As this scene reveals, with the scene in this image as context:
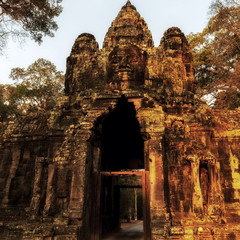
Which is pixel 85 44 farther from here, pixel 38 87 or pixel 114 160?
pixel 38 87

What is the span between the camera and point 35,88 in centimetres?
2731

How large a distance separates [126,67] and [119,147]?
510cm

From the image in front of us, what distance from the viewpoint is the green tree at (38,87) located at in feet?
87.6

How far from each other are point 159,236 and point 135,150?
732 centimetres

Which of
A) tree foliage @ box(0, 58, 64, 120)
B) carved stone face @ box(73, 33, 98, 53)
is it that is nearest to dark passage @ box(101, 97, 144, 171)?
carved stone face @ box(73, 33, 98, 53)

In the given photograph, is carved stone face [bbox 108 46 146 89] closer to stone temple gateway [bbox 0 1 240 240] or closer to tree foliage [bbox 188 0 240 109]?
stone temple gateway [bbox 0 1 240 240]

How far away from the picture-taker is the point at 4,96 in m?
29.0

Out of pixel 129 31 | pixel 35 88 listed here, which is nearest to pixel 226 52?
pixel 129 31

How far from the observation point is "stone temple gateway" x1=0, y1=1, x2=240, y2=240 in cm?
723

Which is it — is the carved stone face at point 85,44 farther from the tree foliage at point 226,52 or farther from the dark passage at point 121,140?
the tree foliage at point 226,52

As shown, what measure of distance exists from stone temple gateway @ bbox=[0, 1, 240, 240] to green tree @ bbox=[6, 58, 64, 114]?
16.1 meters

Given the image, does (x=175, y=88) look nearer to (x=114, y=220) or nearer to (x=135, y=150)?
(x=135, y=150)

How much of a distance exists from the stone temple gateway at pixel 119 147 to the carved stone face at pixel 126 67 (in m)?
0.05

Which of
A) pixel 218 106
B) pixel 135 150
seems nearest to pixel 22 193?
pixel 135 150
